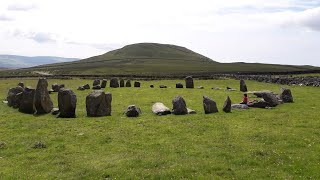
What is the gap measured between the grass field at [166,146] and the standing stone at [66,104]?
116 centimetres

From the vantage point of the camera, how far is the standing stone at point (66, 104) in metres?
38.1

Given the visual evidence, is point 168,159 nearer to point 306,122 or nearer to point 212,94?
point 306,122

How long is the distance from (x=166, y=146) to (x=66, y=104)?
15649mm

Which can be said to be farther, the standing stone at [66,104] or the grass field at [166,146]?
the standing stone at [66,104]

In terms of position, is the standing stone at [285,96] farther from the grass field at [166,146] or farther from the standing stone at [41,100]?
the standing stone at [41,100]

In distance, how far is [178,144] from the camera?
26.9m

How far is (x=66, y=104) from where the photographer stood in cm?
3809

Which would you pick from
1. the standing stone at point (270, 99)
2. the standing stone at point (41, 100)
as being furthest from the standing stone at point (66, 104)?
the standing stone at point (270, 99)

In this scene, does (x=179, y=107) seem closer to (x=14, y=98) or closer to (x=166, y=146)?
(x=166, y=146)

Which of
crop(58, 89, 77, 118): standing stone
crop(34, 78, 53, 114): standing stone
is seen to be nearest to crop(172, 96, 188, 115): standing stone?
crop(58, 89, 77, 118): standing stone

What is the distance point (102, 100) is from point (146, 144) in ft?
42.7

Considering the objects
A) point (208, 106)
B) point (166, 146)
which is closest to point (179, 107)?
point (208, 106)

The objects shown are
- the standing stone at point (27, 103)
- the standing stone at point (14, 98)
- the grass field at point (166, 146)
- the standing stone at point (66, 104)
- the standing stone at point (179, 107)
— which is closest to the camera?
the grass field at point (166, 146)

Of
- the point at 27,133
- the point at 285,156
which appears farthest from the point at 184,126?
the point at 27,133
